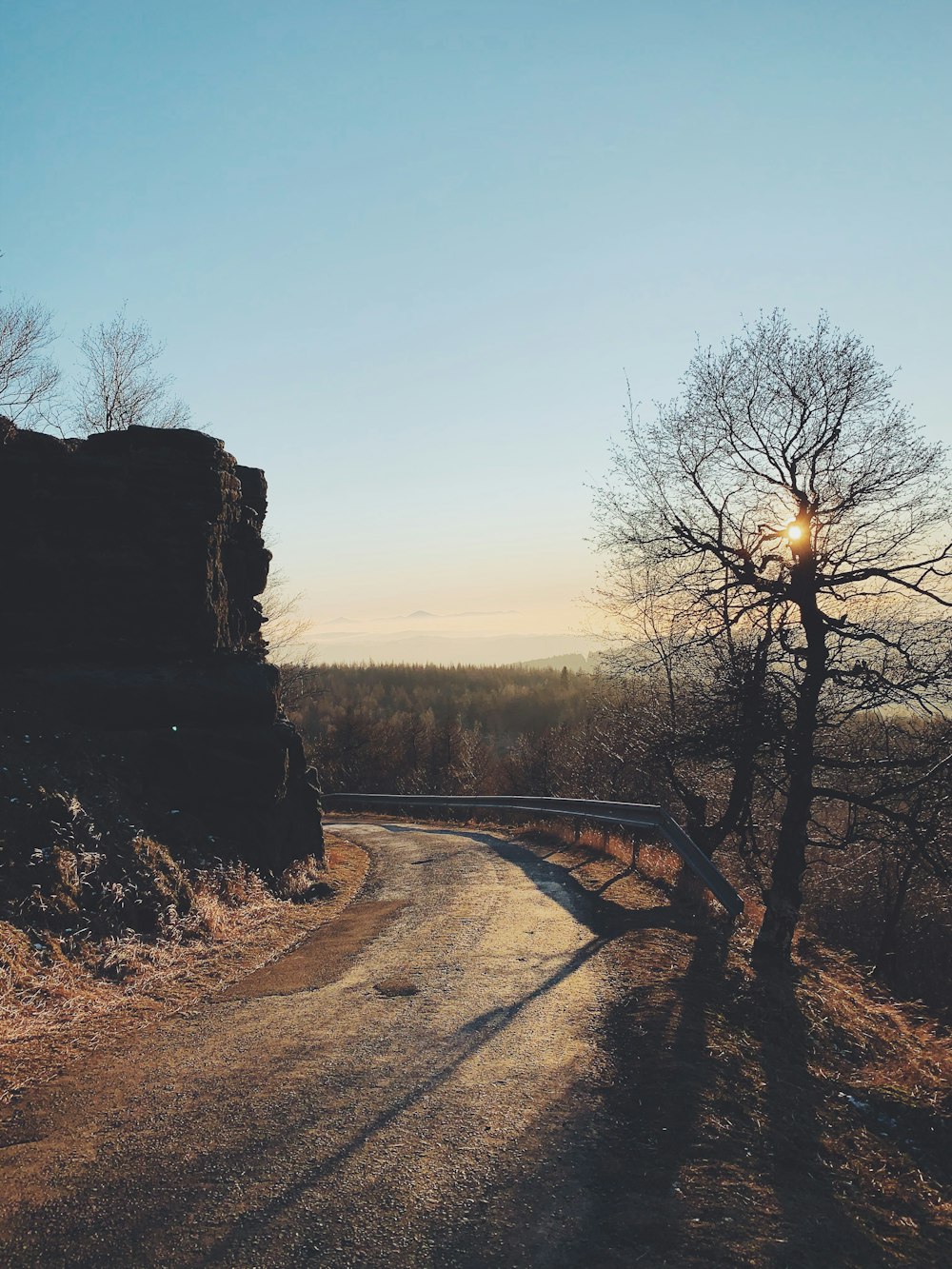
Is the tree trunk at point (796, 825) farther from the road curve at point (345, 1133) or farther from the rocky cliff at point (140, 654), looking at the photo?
the rocky cliff at point (140, 654)

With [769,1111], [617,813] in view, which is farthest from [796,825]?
[617,813]

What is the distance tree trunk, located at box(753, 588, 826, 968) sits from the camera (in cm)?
1115

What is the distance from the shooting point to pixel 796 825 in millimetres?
11422

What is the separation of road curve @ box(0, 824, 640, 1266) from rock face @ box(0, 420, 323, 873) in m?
5.14

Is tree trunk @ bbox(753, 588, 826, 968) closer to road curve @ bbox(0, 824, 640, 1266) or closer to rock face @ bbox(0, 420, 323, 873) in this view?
road curve @ bbox(0, 824, 640, 1266)

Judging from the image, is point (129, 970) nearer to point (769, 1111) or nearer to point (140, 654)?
point (769, 1111)

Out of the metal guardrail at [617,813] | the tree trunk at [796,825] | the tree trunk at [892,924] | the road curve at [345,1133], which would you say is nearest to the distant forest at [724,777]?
the tree trunk at [892,924]

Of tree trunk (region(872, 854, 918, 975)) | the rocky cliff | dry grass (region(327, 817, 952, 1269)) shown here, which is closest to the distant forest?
tree trunk (region(872, 854, 918, 975))

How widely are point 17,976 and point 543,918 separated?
7282mm

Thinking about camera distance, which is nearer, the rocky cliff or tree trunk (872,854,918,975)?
the rocky cliff

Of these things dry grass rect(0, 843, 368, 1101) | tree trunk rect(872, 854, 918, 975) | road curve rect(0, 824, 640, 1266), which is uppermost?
road curve rect(0, 824, 640, 1266)

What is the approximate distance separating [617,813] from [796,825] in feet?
23.1

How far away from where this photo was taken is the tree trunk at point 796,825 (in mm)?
11148

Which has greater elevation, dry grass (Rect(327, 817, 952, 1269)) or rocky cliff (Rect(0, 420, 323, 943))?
rocky cliff (Rect(0, 420, 323, 943))
